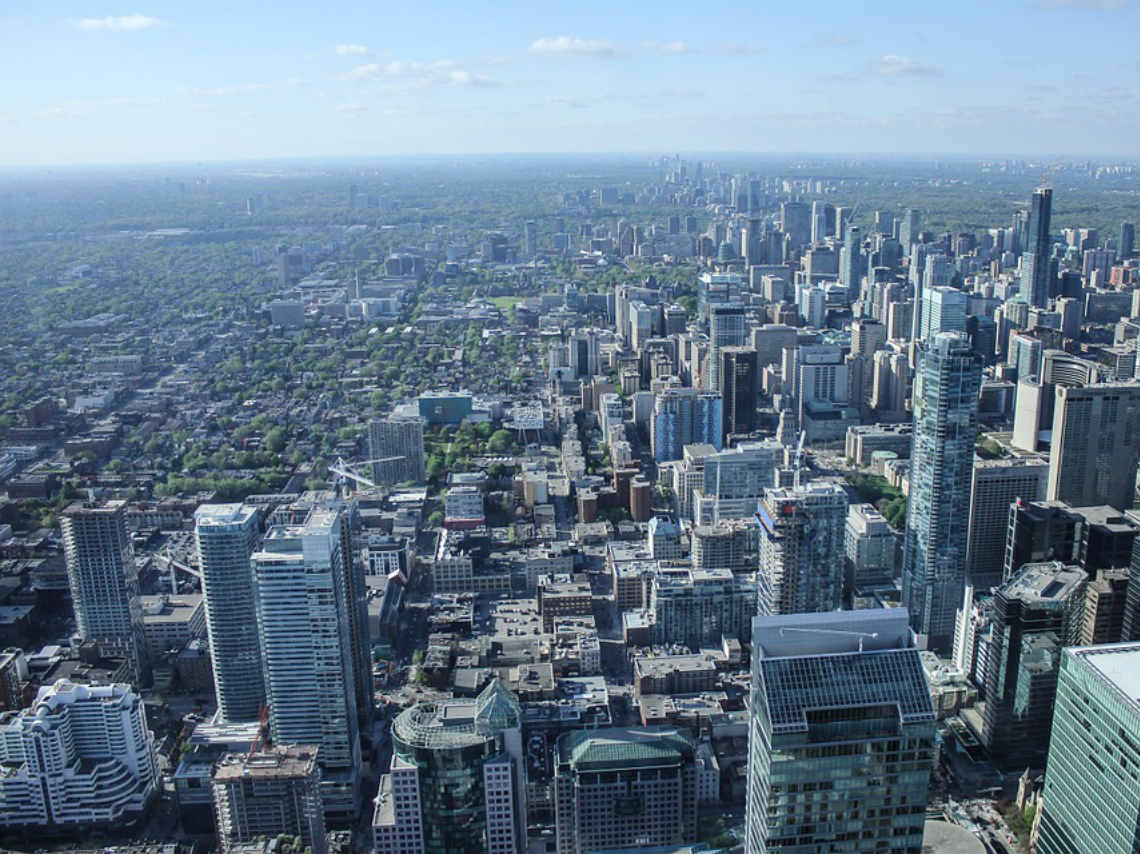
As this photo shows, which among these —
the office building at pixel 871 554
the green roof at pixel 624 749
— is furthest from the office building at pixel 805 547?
the green roof at pixel 624 749

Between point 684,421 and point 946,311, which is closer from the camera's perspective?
point 684,421

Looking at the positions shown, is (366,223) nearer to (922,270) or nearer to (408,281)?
(408,281)

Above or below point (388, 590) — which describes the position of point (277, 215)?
above

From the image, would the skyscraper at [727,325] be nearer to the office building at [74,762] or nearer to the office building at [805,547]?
the office building at [805,547]

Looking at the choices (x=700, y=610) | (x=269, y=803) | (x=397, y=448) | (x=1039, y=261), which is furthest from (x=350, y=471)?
(x=1039, y=261)

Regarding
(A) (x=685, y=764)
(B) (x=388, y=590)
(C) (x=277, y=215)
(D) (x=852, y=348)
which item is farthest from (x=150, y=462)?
(C) (x=277, y=215)

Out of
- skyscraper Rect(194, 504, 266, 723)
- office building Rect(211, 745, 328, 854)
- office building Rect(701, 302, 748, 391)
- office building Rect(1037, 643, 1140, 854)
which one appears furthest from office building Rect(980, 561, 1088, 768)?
office building Rect(701, 302, 748, 391)

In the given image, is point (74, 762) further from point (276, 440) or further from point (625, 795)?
point (276, 440)
